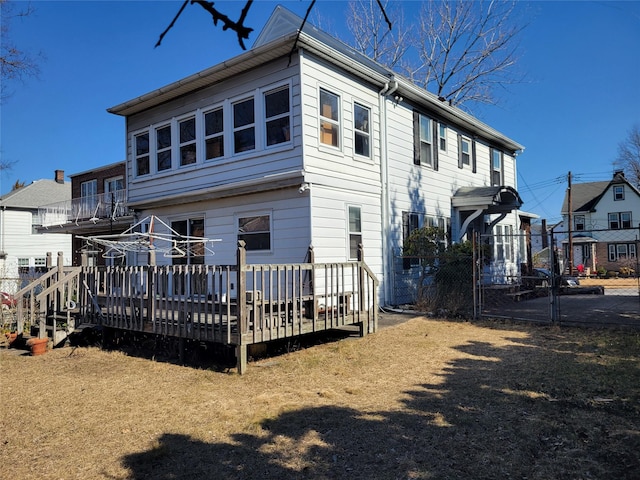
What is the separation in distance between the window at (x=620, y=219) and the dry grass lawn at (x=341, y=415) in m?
38.3

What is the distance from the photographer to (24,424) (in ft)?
16.0

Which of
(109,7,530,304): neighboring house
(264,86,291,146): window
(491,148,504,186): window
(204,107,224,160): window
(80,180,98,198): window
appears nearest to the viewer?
(109,7,530,304): neighboring house

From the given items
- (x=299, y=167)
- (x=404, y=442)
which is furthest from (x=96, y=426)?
(x=299, y=167)

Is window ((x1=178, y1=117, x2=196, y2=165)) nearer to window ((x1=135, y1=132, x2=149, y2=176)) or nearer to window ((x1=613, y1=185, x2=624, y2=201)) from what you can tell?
window ((x1=135, y1=132, x2=149, y2=176))

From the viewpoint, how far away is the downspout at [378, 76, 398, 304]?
12125mm

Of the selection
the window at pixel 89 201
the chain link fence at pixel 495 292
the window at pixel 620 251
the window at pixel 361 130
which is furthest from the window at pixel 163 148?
the window at pixel 620 251

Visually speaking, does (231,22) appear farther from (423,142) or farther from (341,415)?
(423,142)

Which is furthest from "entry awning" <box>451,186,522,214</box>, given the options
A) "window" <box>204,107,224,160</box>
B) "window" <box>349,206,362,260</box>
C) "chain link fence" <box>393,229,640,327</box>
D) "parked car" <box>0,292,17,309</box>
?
"parked car" <box>0,292,17,309</box>

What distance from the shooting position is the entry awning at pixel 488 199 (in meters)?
14.4

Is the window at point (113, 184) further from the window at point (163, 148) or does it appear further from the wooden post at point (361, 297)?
Result: the wooden post at point (361, 297)

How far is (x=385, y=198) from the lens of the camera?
12164mm

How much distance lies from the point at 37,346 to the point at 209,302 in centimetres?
375

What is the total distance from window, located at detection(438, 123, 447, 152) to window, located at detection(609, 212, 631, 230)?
1287 inches

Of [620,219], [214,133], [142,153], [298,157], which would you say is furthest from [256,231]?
[620,219]
